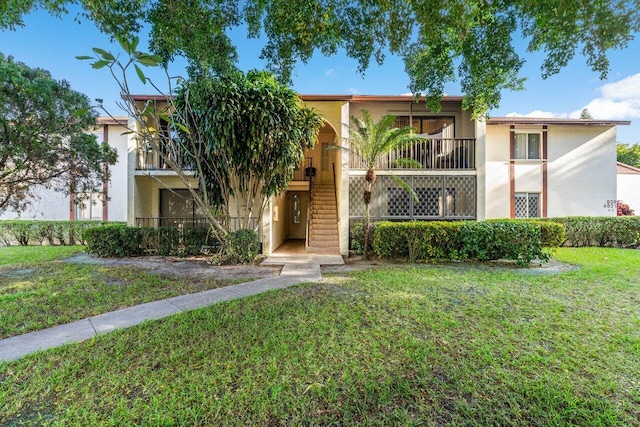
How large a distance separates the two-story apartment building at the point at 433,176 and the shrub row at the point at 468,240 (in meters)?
2.10

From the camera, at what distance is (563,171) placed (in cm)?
1409

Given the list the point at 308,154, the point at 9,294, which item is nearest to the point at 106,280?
A: the point at 9,294

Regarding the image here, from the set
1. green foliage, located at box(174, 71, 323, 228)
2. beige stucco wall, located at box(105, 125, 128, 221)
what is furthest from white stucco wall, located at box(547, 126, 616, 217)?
beige stucco wall, located at box(105, 125, 128, 221)

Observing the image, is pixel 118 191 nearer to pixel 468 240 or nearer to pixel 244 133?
pixel 244 133

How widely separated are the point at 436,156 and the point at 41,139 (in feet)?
45.0

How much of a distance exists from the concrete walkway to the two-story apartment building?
407 centimetres

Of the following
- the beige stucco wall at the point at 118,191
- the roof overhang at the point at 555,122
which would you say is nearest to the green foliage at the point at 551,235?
the roof overhang at the point at 555,122

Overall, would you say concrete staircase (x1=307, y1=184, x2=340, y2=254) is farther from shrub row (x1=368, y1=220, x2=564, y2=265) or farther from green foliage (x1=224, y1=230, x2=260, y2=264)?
green foliage (x1=224, y1=230, x2=260, y2=264)

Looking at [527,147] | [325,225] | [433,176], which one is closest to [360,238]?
[325,225]

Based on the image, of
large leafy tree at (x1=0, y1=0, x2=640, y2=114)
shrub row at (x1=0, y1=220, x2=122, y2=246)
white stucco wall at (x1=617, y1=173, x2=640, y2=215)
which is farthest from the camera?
white stucco wall at (x1=617, y1=173, x2=640, y2=215)

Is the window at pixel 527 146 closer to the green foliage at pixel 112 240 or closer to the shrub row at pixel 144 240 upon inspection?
the shrub row at pixel 144 240

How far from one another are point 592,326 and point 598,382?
1.89 m

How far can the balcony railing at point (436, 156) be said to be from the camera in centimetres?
1134

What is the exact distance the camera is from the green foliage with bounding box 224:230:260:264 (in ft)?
29.9
